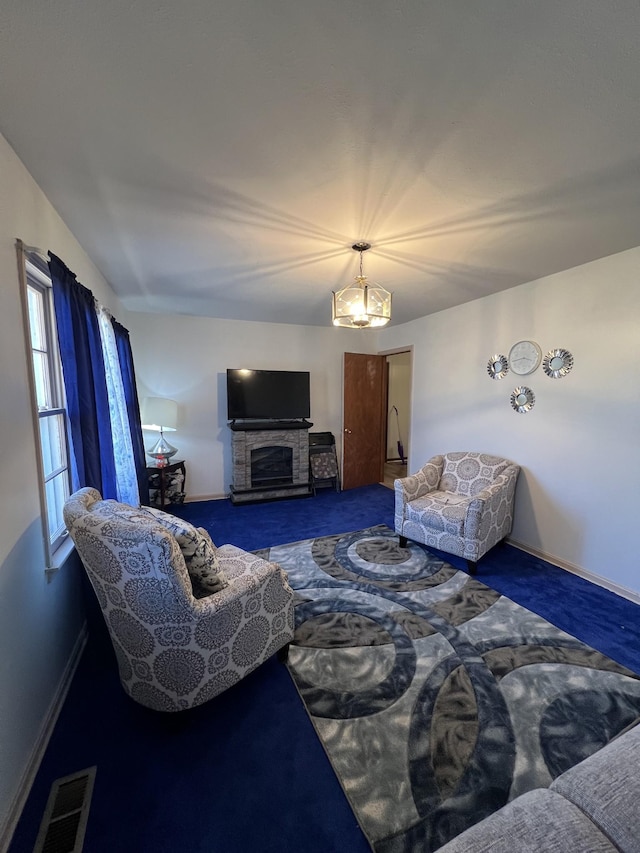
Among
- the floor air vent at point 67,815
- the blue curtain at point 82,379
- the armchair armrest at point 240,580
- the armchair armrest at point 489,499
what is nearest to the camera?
the floor air vent at point 67,815

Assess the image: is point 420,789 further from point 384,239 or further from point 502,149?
point 384,239

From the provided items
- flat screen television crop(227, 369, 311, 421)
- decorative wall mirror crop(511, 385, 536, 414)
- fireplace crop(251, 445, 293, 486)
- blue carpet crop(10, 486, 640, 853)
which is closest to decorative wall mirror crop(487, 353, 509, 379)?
decorative wall mirror crop(511, 385, 536, 414)

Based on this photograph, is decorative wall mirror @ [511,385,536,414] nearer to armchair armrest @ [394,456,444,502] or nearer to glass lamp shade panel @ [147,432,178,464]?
armchair armrest @ [394,456,444,502]

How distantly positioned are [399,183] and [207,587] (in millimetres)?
2172

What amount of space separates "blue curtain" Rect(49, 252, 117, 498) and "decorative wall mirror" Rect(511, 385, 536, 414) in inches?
141

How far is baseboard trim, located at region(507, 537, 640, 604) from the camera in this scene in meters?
2.55

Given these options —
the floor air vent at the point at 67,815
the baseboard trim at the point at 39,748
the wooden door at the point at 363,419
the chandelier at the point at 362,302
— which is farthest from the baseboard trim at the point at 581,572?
the baseboard trim at the point at 39,748

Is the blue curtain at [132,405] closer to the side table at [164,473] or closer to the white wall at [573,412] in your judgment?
the side table at [164,473]

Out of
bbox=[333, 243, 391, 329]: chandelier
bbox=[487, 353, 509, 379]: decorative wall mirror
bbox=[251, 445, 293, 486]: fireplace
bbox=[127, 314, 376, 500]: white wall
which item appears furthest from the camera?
bbox=[251, 445, 293, 486]: fireplace

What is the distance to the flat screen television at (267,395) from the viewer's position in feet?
15.4

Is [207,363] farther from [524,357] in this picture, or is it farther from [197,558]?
[524,357]

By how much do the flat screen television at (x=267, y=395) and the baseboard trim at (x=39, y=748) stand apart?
10.3 ft

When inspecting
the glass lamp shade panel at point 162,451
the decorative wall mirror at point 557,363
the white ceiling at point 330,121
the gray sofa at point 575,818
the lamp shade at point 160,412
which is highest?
the white ceiling at point 330,121

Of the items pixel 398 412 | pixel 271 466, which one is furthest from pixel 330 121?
pixel 398 412
